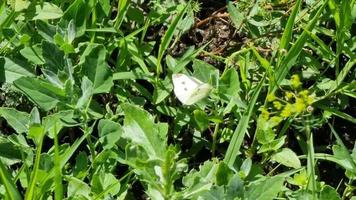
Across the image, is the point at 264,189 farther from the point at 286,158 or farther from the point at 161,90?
the point at 161,90

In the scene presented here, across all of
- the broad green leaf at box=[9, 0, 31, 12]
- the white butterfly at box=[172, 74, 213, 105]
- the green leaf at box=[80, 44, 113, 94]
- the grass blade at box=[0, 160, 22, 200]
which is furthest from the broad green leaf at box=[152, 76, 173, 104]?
the grass blade at box=[0, 160, 22, 200]

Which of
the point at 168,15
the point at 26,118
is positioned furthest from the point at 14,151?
the point at 168,15

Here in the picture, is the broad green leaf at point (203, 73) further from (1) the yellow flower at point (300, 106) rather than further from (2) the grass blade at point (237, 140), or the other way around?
(1) the yellow flower at point (300, 106)

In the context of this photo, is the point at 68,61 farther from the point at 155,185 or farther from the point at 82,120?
the point at 155,185

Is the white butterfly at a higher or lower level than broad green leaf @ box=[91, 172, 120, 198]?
higher

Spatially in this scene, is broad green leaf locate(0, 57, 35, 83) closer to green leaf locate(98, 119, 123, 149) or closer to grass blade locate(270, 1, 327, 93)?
green leaf locate(98, 119, 123, 149)

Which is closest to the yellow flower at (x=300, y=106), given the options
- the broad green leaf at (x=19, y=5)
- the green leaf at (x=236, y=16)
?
the green leaf at (x=236, y=16)
